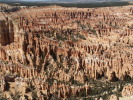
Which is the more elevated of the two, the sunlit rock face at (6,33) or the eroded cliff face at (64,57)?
the sunlit rock face at (6,33)

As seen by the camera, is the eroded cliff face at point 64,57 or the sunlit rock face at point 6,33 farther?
the sunlit rock face at point 6,33

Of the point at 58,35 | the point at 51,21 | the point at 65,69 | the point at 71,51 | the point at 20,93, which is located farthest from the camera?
the point at 51,21

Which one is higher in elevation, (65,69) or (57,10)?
(57,10)

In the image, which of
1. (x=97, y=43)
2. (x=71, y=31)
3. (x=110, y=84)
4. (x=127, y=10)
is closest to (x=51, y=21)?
(x=71, y=31)

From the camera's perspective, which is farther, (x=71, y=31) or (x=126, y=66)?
(x=71, y=31)

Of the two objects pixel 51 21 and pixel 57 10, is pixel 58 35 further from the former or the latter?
pixel 57 10

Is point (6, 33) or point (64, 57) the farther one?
point (6, 33)

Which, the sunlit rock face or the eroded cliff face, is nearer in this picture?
the eroded cliff face

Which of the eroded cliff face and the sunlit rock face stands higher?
the sunlit rock face

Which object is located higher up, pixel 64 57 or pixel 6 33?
pixel 6 33

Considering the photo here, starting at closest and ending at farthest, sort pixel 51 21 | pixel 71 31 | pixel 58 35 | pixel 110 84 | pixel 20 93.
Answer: pixel 20 93
pixel 110 84
pixel 58 35
pixel 71 31
pixel 51 21
